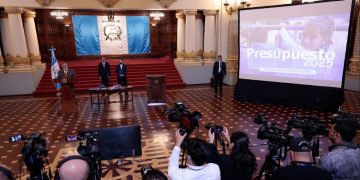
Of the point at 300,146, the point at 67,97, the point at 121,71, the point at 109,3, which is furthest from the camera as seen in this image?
the point at 109,3

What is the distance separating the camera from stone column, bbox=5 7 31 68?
10.9 m

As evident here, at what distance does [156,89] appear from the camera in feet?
29.6

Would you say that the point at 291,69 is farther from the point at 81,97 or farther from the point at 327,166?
the point at 81,97

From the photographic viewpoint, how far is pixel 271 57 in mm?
8430

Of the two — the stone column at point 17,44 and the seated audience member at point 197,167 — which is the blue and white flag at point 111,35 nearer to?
the stone column at point 17,44

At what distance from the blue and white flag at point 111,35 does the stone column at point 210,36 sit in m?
5.32

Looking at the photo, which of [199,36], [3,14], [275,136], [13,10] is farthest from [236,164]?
[3,14]

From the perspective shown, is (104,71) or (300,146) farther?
(104,71)

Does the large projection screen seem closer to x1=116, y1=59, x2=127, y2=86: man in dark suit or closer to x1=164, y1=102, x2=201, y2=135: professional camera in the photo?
x1=116, y1=59, x2=127, y2=86: man in dark suit

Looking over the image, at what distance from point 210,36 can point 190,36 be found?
0.96m

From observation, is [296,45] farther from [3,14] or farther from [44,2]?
[3,14]

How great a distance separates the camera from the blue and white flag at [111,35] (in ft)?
51.7

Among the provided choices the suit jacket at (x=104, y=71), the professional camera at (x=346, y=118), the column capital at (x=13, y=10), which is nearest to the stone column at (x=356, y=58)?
the professional camera at (x=346, y=118)

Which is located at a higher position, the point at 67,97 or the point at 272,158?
the point at 272,158
